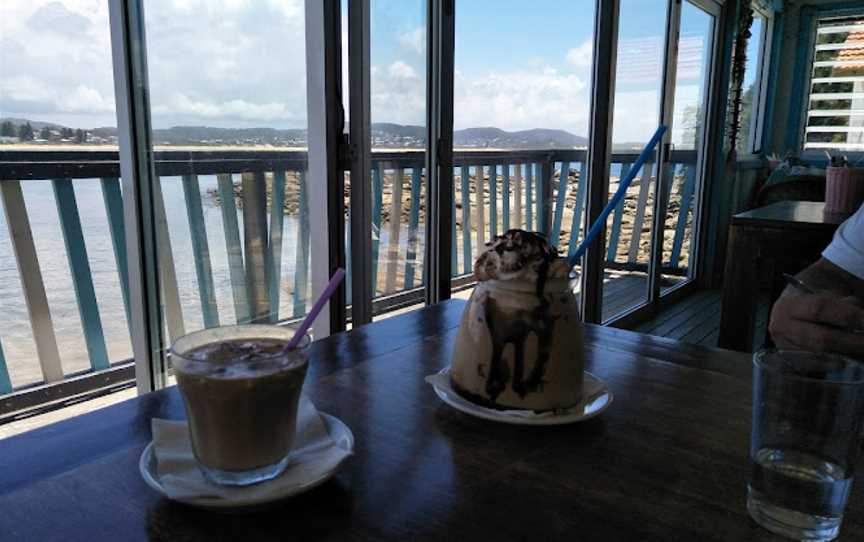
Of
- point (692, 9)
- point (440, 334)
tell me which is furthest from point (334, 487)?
point (692, 9)

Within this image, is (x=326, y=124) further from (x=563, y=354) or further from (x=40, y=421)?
(x=40, y=421)

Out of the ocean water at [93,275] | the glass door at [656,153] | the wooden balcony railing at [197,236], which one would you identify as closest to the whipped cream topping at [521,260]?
the wooden balcony railing at [197,236]

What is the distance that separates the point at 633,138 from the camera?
3738 millimetres

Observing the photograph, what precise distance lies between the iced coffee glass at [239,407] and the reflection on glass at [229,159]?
137cm

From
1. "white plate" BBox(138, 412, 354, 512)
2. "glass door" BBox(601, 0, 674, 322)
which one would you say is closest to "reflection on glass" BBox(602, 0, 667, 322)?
"glass door" BBox(601, 0, 674, 322)

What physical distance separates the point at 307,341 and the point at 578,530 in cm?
29

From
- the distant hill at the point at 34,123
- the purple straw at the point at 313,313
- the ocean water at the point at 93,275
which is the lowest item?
the ocean water at the point at 93,275

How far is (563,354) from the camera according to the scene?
0.69 m

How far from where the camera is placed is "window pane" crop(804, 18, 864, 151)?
5297 millimetres

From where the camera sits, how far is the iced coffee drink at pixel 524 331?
677 mm

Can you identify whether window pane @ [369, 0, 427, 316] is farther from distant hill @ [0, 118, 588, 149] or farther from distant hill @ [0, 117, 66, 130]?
distant hill @ [0, 117, 66, 130]

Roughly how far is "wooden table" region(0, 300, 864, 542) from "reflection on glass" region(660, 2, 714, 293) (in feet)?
12.7

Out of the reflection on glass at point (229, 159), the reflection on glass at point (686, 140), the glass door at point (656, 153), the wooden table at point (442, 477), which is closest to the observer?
the wooden table at point (442, 477)

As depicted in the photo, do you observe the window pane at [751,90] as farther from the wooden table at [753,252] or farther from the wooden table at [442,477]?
the wooden table at [442,477]
